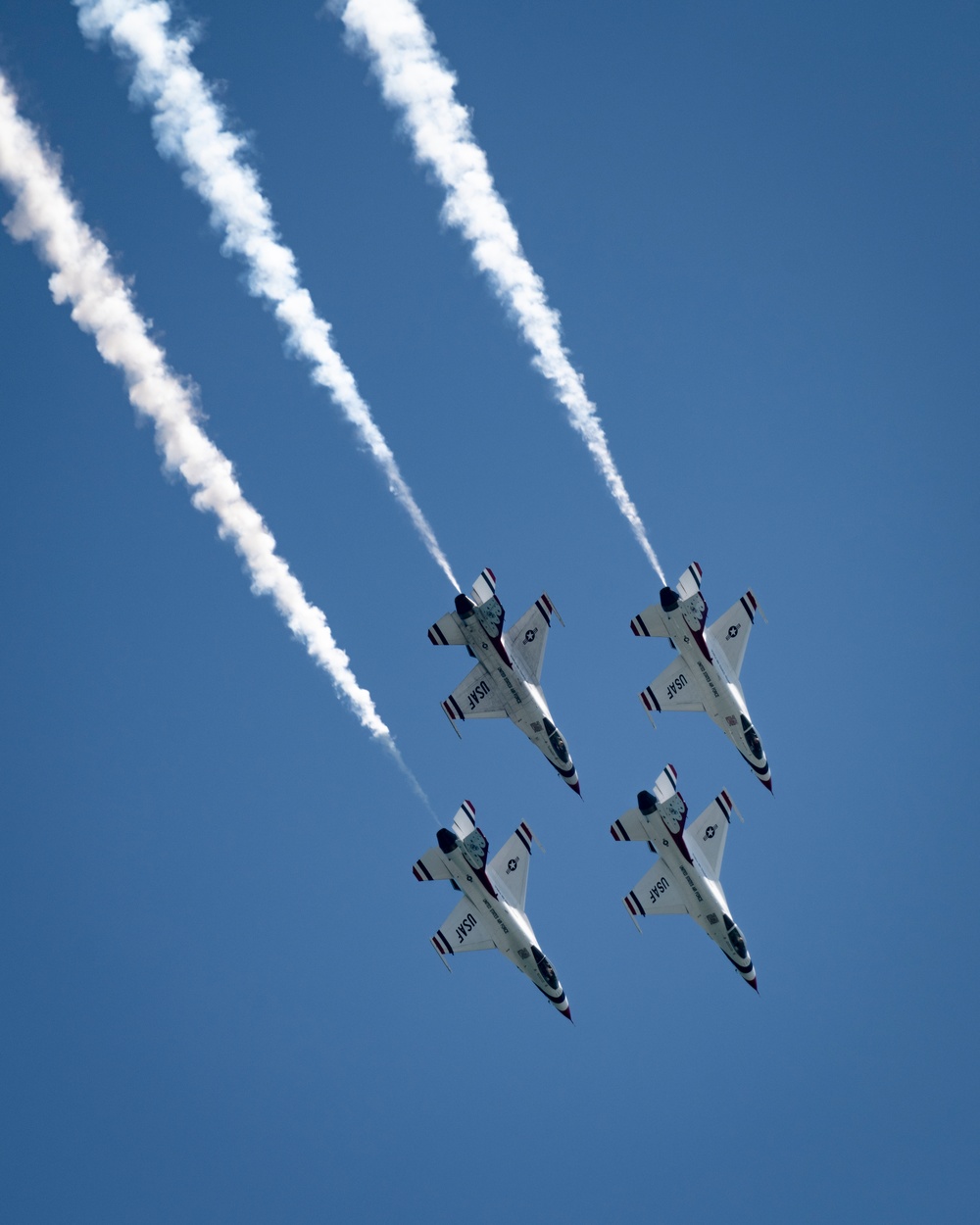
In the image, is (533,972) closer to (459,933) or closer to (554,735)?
(459,933)

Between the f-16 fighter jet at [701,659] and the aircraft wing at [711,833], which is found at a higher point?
the f-16 fighter jet at [701,659]

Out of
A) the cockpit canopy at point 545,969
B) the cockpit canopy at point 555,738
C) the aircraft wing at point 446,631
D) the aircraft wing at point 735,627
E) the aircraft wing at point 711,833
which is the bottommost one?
the cockpit canopy at point 545,969

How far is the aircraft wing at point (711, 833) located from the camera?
51156 millimetres

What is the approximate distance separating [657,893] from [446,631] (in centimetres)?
1015

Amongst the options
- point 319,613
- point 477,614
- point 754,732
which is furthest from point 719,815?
point 319,613

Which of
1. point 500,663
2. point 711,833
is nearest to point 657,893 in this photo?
point 711,833

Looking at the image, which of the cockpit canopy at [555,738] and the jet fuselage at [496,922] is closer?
the jet fuselage at [496,922]

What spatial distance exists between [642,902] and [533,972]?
3853mm

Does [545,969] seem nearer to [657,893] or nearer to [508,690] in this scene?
[657,893]

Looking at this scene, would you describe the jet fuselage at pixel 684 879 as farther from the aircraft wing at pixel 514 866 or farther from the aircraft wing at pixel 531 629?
the aircraft wing at pixel 531 629

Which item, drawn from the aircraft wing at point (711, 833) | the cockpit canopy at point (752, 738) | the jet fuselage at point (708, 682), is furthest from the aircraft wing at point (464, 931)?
the cockpit canopy at point (752, 738)

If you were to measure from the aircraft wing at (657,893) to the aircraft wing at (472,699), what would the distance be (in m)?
6.54

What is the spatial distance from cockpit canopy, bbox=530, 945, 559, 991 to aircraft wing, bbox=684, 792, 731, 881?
5.49 m

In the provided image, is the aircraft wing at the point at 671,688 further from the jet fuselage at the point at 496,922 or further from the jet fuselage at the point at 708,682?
the jet fuselage at the point at 496,922
